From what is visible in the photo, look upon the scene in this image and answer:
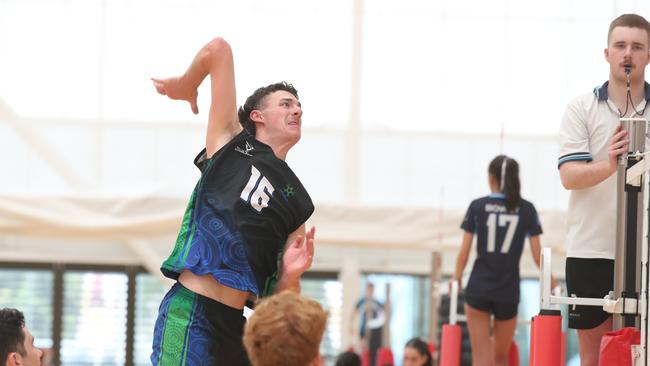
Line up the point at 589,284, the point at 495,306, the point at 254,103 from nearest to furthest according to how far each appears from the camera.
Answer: the point at 254,103, the point at 589,284, the point at 495,306

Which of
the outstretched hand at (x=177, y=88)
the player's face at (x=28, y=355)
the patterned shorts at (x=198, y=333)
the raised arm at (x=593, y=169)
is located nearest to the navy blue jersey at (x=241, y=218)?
the patterned shorts at (x=198, y=333)

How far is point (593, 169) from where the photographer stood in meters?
4.71

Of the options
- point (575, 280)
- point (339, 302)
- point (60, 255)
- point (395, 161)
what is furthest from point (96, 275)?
point (575, 280)

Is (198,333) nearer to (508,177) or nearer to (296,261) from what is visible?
(296,261)

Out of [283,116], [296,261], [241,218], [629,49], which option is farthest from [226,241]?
[629,49]

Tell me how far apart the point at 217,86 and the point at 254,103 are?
0.27m

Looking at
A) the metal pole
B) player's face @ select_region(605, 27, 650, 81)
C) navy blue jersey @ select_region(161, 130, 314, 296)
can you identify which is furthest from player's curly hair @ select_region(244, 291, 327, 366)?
player's face @ select_region(605, 27, 650, 81)

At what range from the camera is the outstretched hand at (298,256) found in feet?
14.1

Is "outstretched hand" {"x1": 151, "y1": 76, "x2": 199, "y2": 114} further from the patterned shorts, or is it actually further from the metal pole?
the metal pole

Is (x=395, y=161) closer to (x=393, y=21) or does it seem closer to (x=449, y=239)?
(x=393, y=21)

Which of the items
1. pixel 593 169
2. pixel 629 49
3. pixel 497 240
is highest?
pixel 629 49

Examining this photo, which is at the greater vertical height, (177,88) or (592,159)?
(177,88)

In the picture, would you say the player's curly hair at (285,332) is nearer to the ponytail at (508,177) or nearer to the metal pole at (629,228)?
the metal pole at (629,228)

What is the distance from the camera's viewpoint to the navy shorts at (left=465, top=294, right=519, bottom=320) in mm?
7965
